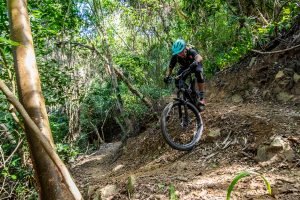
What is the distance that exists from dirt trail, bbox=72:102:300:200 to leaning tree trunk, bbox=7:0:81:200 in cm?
120

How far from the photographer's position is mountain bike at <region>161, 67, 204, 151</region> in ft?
17.7

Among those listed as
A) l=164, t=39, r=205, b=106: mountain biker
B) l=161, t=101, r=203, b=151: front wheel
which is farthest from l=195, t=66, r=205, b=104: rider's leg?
l=161, t=101, r=203, b=151: front wheel

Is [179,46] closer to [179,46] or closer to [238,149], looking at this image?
[179,46]

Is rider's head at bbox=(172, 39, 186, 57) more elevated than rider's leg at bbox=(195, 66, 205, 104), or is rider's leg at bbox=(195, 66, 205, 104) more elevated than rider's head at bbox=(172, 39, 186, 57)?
rider's head at bbox=(172, 39, 186, 57)

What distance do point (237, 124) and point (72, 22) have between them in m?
5.17

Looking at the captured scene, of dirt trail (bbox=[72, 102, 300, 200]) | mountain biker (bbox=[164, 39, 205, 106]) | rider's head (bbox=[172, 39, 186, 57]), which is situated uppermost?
rider's head (bbox=[172, 39, 186, 57])

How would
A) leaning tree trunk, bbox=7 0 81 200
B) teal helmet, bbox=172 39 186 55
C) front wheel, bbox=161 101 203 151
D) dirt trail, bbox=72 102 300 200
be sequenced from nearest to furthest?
leaning tree trunk, bbox=7 0 81 200
dirt trail, bbox=72 102 300 200
front wheel, bbox=161 101 203 151
teal helmet, bbox=172 39 186 55

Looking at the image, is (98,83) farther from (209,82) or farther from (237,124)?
(237,124)

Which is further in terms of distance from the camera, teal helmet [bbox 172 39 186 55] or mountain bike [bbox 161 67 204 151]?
teal helmet [bbox 172 39 186 55]

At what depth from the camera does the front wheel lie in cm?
530

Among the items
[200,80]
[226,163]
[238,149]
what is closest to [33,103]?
[226,163]

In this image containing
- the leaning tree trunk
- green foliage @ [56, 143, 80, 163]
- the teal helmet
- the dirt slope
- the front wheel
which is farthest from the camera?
green foliage @ [56, 143, 80, 163]

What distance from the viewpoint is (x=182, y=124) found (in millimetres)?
5711

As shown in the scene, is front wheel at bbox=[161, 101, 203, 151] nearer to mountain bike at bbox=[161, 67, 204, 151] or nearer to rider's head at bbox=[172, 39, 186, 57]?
mountain bike at bbox=[161, 67, 204, 151]
